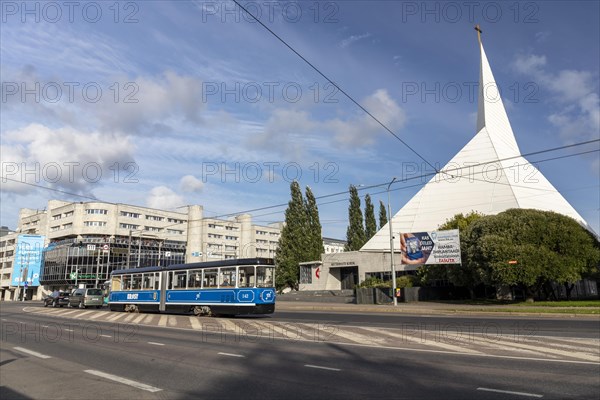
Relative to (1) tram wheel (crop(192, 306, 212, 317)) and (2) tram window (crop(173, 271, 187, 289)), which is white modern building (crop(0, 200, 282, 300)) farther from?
(1) tram wheel (crop(192, 306, 212, 317))

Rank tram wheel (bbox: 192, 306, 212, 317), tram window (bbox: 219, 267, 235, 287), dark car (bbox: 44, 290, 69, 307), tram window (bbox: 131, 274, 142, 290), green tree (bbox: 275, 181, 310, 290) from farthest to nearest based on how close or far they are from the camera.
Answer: green tree (bbox: 275, 181, 310, 290) < dark car (bbox: 44, 290, 69, 307) < tram window (bbox: 131, 274, 142, 290) < tram wheel (bbox: 192, 306, 212, 317) < tram window (bbox: 219, 267, 235, 287)

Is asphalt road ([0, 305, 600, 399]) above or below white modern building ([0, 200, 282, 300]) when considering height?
below

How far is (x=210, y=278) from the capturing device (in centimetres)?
2373

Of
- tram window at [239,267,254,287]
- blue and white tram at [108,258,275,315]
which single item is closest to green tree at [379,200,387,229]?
blue and white tram at [108,258,275,315]

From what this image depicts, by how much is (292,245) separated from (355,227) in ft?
44.0

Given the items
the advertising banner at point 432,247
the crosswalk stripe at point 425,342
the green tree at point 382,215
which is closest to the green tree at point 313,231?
the green tree at point 382,215

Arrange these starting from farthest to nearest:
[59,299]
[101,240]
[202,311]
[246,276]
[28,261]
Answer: [28,261] < [101,240] < [59,299] < [202,311] < [246,276]

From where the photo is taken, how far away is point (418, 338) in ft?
42.7

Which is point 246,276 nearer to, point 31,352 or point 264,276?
point 264,276

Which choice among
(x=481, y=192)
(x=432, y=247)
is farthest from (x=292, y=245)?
(x=432, y=247)

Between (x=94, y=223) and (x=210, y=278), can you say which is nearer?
(x=210, y=278)

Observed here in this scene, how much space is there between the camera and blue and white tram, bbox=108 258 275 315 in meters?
22.2

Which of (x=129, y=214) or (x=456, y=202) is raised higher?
(x=129, y=214)

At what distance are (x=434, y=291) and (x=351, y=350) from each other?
31847mm
